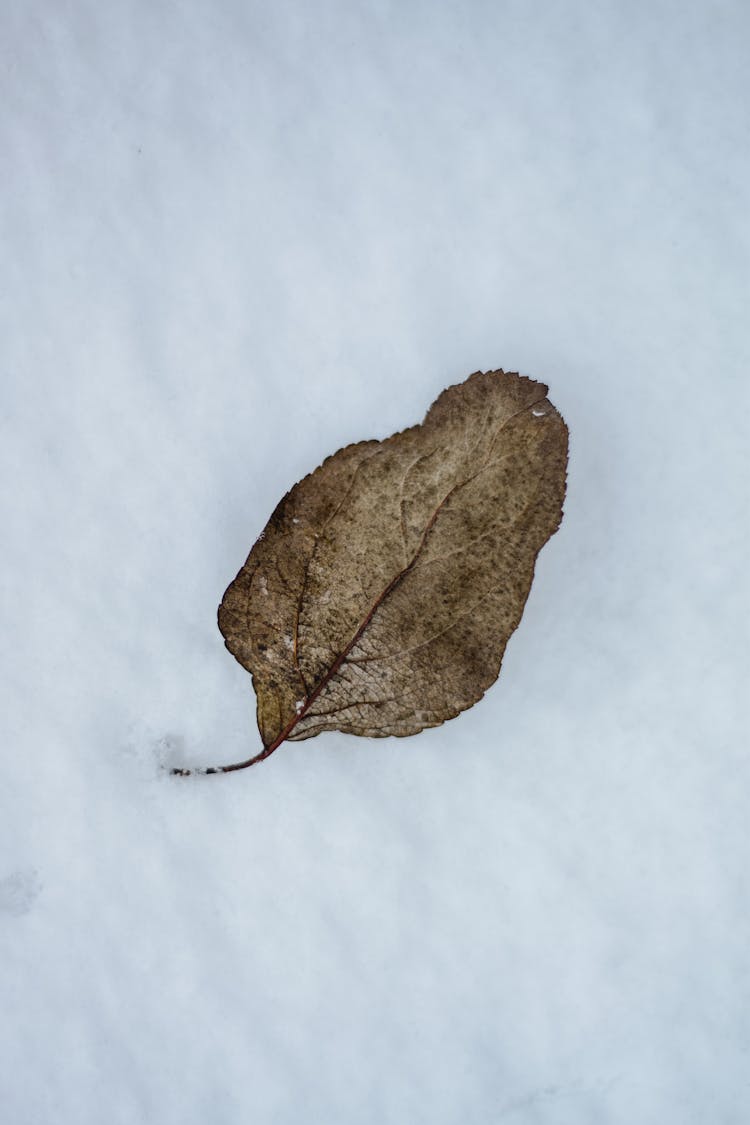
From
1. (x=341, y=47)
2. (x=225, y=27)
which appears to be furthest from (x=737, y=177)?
(x=225, y=27)

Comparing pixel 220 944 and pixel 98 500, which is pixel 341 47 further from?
pixel 220 944

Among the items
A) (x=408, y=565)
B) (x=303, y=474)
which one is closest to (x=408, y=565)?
(x=408, y=565)

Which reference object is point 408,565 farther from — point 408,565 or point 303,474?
point 303,474

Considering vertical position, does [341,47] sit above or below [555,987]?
above

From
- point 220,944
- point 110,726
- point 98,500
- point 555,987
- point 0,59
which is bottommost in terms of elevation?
point 555,987
